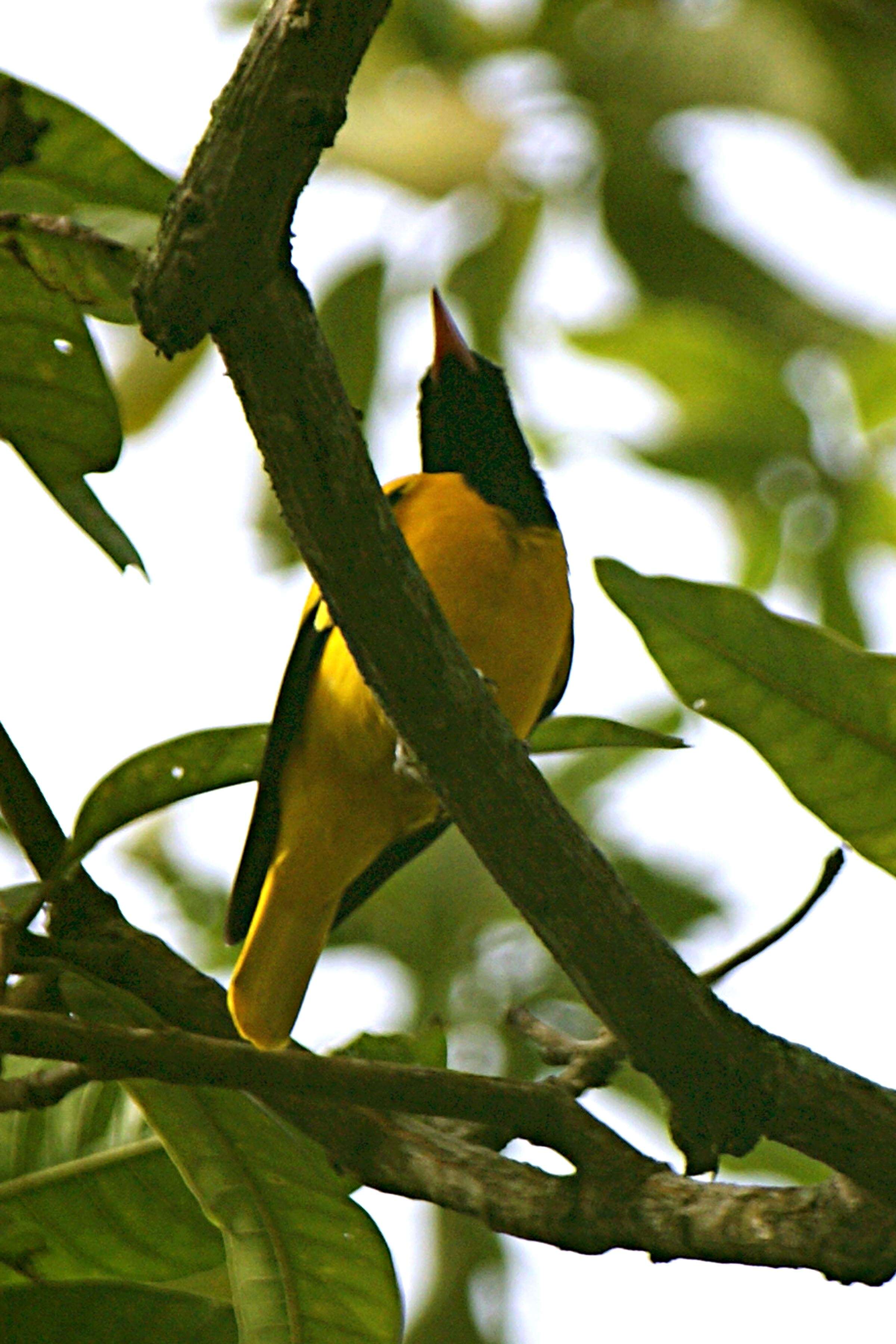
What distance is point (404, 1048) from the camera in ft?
5.27

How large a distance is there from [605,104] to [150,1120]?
2.85m

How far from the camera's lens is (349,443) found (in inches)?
45.3

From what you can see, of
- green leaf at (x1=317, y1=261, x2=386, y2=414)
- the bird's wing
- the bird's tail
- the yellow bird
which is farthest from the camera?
green leaf at (x1=317, y1=261, x2=386, y2=414)

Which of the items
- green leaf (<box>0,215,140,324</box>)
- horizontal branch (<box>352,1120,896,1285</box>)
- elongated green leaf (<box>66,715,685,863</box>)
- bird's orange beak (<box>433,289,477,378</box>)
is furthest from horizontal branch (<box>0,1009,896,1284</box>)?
bird's orange beak (<box>433,289,477,378</box>)

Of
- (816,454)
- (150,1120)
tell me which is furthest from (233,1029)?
(816,454)

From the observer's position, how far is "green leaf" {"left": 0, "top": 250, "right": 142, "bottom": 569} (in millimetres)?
1486

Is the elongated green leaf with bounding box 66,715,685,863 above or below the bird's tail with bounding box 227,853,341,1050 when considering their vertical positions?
above

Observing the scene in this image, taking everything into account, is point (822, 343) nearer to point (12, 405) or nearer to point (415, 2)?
point (415, 2)

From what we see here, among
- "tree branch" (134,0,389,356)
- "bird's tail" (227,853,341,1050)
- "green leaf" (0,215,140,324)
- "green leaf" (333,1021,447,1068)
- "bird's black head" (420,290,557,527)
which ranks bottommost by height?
"bird's tail" (227,853,341,1050)

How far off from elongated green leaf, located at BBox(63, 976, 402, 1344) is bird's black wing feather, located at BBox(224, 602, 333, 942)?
2.89 ft

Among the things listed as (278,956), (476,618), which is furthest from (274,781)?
(476,618)

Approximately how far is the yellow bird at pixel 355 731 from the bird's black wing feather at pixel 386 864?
0.01 metres

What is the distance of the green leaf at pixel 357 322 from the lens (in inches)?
133

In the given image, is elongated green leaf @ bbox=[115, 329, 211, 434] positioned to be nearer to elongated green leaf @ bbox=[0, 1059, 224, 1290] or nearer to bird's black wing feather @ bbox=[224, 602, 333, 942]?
bird's black wing feather @ bbox=[224, 602, 333, 942]
